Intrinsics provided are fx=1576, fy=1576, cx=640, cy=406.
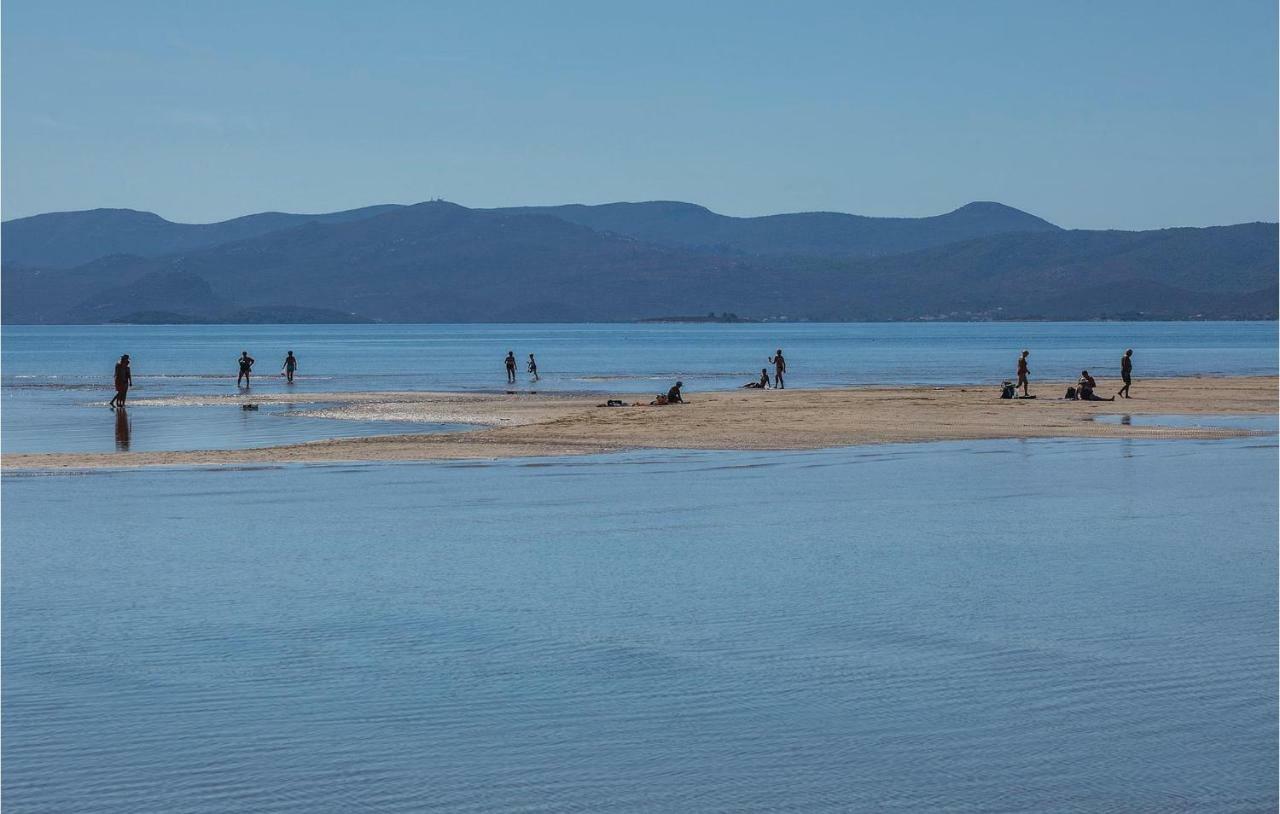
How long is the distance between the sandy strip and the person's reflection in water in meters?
Result: 2.43

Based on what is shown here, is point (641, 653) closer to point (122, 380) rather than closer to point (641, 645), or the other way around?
point (641, 645)

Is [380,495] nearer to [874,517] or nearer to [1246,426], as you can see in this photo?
[874,517]

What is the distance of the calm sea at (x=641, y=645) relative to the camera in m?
9.62

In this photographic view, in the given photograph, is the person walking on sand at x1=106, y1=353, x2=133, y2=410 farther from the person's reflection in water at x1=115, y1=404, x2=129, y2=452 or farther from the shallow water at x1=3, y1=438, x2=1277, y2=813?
the shallow water at x1=3, y1=438, x2=1277, y2=813

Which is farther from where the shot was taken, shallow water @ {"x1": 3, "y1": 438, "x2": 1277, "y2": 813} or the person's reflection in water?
the person's reflection in water

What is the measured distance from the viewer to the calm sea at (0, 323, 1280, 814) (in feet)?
31.6

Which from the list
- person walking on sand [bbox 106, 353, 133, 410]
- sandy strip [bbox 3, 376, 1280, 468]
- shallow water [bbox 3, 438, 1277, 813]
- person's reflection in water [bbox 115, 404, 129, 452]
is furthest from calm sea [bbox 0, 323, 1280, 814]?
person walking on sand [bbox 106, 353, 133, 410]

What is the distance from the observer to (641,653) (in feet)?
42.5

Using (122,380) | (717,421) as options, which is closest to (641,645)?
(717,421)

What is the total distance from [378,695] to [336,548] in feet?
24.1

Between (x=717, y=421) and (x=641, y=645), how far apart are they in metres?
26.8

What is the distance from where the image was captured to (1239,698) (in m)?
11.4

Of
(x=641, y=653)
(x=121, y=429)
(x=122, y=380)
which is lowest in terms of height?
(x=641, y=653)

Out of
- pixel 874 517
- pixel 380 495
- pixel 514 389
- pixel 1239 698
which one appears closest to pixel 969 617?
pixel 1239 698
